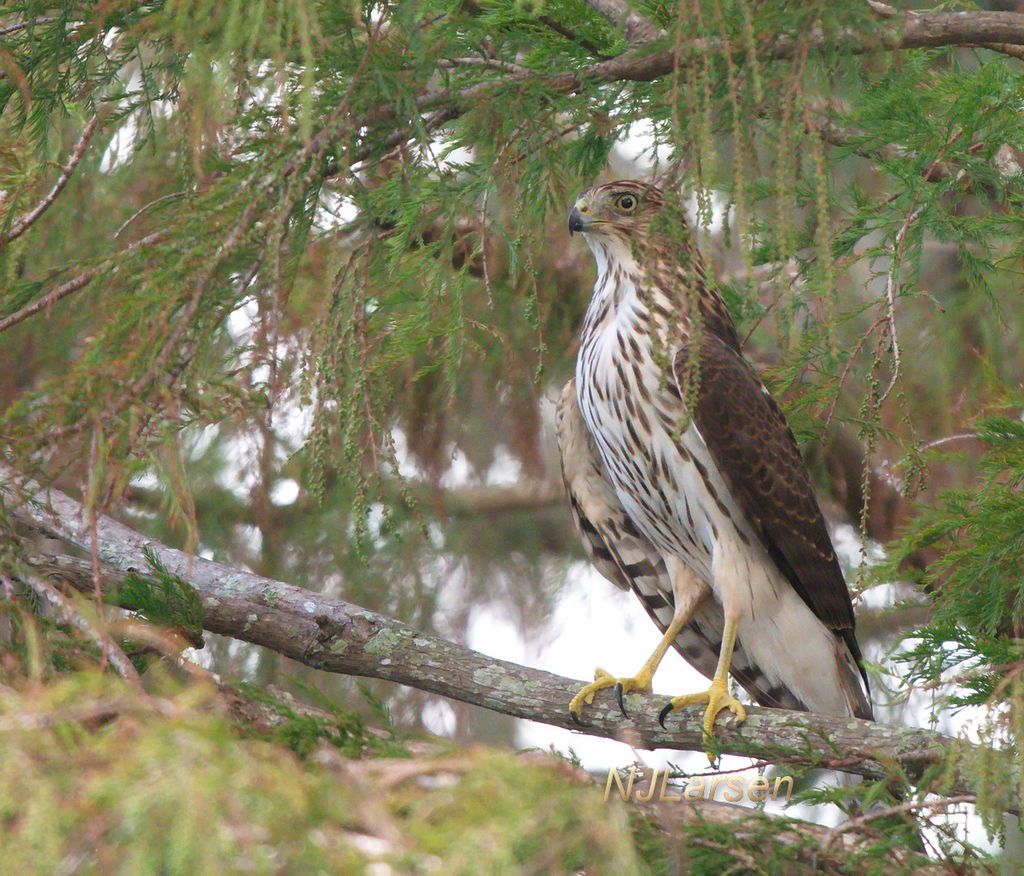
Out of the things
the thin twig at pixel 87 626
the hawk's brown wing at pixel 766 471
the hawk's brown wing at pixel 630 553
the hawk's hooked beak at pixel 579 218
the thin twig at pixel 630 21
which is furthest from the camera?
the hawk's brown wing at pixel 630 553

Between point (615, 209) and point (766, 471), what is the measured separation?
3.46ft

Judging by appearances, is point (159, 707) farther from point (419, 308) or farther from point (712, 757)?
point (712, 757)

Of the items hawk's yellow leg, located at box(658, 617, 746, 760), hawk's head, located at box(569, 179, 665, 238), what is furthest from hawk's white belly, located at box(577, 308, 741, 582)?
hawk's yellow leg, located at box(658, 617, 746, 760)

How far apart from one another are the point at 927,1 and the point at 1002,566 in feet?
12.6

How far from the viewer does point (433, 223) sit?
3.30 meters

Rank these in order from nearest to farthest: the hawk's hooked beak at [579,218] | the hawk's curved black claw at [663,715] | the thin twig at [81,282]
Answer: the thin twig at [81,282] < the hawk's curved black claw at [663,715] < the hawk's hooked beak at [579,218]

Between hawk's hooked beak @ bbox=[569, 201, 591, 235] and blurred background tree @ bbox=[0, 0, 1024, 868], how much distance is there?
1.04 feet

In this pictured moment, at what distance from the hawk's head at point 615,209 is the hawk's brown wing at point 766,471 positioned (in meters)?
0.50

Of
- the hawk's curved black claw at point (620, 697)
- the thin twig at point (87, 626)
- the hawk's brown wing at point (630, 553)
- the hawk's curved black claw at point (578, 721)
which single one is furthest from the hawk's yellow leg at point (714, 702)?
the thin twig at point (87, 626)

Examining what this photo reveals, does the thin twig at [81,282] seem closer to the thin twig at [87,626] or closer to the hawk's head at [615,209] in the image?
the thin twig at [87,626]

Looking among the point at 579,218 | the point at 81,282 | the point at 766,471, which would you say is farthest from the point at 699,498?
the point at 81,282

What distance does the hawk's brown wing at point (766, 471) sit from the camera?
3596mm

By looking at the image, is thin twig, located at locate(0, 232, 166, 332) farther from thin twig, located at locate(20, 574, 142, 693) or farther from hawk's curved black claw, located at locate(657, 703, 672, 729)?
hawk's curved black claw, located at locate(657, 703, 672, 729)

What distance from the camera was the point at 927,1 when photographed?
5.76m
